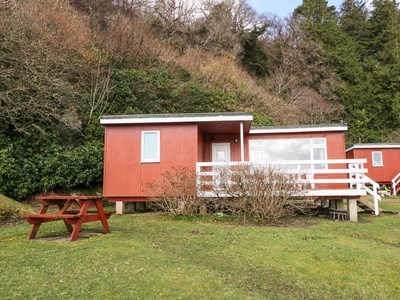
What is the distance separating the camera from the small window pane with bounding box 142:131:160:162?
10.4 meters

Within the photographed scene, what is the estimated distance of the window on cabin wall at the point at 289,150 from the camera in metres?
12.2

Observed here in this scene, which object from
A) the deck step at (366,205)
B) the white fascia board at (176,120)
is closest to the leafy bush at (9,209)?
the white fascia board at (176,120)

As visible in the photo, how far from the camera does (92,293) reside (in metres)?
3.26

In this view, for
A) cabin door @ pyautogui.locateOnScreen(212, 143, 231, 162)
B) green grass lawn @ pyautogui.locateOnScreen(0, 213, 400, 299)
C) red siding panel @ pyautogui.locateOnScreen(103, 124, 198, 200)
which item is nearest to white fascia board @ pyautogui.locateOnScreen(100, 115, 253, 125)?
red siding panel @ pyautogui.locateOnScreen(103, 124, 198, 200)

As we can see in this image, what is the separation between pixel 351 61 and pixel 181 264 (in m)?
33.5

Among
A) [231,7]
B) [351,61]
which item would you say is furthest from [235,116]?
[351,61]

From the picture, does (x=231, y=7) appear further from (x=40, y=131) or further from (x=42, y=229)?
(x=42, y=229)

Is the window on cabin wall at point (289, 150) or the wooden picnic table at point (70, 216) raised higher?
the window on cabin wall at point (289, 150)

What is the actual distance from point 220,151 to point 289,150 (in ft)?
9.02

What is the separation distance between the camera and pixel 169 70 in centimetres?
2084

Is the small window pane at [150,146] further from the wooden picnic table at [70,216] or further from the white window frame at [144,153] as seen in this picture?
the wooden picnic table at [70,216]

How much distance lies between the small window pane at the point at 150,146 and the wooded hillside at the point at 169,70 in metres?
3.34

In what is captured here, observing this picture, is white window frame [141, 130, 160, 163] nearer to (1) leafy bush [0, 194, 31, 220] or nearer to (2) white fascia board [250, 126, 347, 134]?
(1) leafy bush [0, 194, 31, 220]

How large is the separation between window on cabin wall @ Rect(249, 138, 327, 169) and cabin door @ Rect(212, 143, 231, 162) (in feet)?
3.09
